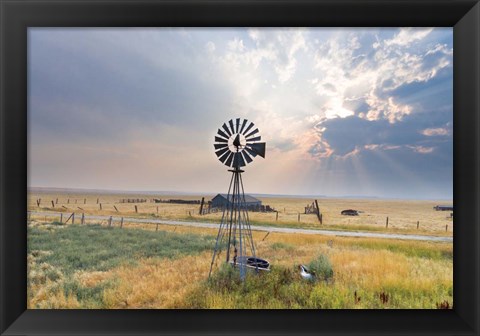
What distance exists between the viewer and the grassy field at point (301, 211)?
6.71 feet

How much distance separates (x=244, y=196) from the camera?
1914mm

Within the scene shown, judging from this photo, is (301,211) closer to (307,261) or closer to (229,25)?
(307,261)

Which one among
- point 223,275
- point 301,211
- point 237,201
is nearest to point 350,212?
point 301,211

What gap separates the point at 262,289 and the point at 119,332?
83cm

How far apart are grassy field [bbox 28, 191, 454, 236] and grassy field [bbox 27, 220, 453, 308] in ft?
0.60

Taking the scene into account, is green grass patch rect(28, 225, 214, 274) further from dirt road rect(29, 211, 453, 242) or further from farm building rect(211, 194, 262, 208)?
farm building rect(211, 194, 262, 208)

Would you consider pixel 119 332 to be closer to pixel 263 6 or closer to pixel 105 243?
pixel 105 243

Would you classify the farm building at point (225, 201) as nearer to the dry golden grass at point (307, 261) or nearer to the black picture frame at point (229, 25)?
the dry golden grass at point (307, 261)

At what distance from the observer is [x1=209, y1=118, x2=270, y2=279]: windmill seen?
181 cm

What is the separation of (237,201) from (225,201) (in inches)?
3.8

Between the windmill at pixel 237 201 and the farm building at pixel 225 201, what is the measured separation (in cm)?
3

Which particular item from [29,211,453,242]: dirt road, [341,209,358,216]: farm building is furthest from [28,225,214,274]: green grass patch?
[341,209,358,216]: farm building
